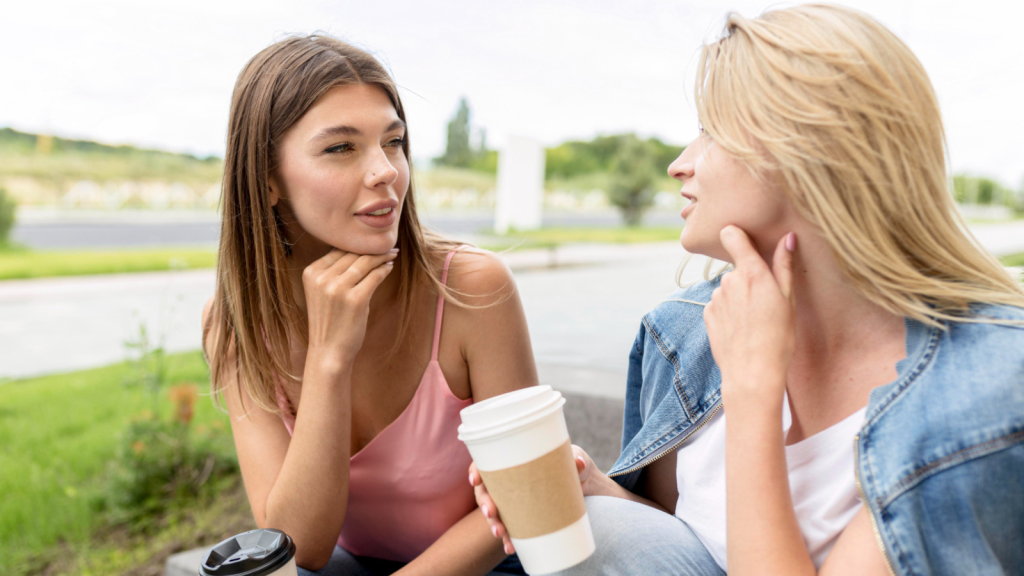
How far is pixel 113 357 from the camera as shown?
677 cm

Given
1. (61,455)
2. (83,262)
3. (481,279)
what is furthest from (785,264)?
(83,262)

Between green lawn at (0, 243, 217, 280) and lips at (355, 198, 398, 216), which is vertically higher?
lips at (355, 198, 398, 216)

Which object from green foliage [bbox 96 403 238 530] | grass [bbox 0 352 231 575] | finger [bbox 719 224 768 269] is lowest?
grass [bbox 0 352 231 575]

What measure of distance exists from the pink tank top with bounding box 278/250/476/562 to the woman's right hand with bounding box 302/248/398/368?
22cm

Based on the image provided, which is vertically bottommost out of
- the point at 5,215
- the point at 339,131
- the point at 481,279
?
the point at 5,215

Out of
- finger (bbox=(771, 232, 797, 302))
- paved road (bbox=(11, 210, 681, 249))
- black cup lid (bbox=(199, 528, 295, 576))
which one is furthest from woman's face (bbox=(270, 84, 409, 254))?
paved road (bbox=(11, 210, 681, 249))

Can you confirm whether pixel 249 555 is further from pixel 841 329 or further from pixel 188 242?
pixel 188 242

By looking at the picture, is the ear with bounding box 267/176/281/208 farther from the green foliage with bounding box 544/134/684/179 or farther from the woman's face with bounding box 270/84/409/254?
the green foliage with bounding box 544/134/684/179

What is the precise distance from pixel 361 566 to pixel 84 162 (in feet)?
71.2

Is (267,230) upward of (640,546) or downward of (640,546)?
upward

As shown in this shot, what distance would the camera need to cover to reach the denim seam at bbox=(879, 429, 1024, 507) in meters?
0.91

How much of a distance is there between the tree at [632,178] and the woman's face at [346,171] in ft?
70.7

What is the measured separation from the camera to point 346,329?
1.47 metres

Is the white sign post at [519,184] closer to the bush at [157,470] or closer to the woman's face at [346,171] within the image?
the bush at [157,470]
